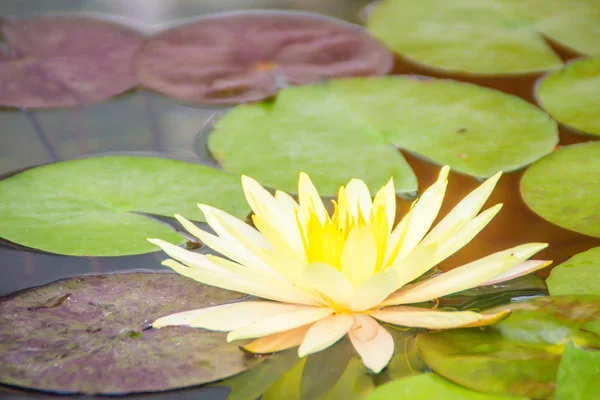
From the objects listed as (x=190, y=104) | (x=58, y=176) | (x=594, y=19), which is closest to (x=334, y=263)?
(x=58, y=176)

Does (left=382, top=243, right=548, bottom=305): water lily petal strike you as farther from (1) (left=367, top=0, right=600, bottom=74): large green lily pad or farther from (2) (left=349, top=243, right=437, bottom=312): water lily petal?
(1) (left=367, top=0, right=600, bottom=74): large green lily pad

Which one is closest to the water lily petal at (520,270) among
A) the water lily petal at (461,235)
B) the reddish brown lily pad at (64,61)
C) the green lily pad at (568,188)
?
the water lily petal at (461,235)

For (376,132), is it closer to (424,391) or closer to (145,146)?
(145,146)

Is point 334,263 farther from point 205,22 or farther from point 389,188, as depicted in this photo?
point 205,22

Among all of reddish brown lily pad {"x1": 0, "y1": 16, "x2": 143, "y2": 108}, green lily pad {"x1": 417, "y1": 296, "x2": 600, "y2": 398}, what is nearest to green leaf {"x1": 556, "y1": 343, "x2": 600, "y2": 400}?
green lily pad {"x1": 417, "y1": 296, "x2": 600, "y2": 398}

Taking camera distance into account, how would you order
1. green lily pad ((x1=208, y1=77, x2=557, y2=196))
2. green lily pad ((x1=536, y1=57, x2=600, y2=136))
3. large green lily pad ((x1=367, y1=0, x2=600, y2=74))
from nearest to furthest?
green lily pad ((x1=208, y1=77, x2=557, y2=196))
green lily pad ((x1=536, y1=57, x2=600, y2=136))
large green lily pad ((x1=367, y1=0, x2=600, y2=74))
